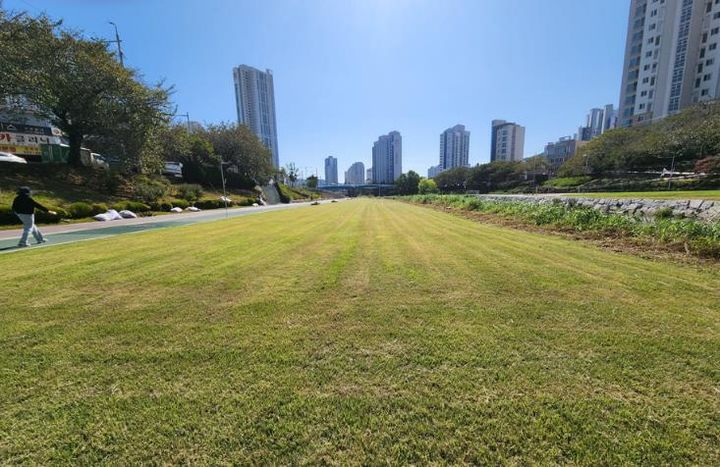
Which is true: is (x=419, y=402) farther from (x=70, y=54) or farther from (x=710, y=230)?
(x=70, y=54)

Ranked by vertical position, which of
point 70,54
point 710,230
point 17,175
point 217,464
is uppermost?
point 70,54

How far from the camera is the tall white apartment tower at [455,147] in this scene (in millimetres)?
167875

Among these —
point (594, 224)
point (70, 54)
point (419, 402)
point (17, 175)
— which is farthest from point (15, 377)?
point (70, 54)

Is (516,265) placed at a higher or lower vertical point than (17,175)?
lower

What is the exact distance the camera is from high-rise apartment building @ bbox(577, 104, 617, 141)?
5935 inches

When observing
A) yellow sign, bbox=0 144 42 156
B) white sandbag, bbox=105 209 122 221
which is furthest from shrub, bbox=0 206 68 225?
yellow sign, bbox=0 144 42 156

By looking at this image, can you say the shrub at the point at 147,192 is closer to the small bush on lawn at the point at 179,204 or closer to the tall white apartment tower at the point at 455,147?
the small bush on lawn at the point at 179,204

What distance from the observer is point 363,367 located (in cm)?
265

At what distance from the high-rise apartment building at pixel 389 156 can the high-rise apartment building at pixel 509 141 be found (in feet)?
171

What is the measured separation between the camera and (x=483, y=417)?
207cm

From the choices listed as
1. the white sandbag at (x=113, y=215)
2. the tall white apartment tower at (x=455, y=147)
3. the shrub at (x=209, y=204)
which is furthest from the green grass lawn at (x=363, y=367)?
the tall white apartment tower at (x=455, y=147)

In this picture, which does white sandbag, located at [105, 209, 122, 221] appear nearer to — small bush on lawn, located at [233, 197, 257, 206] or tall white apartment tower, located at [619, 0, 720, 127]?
small bush on lawn, located at [233, 197, 257, 206]

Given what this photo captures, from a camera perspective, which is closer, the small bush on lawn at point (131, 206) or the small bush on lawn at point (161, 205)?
the small bush on lawn at point (131, 206)

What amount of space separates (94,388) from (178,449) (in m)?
1.18
